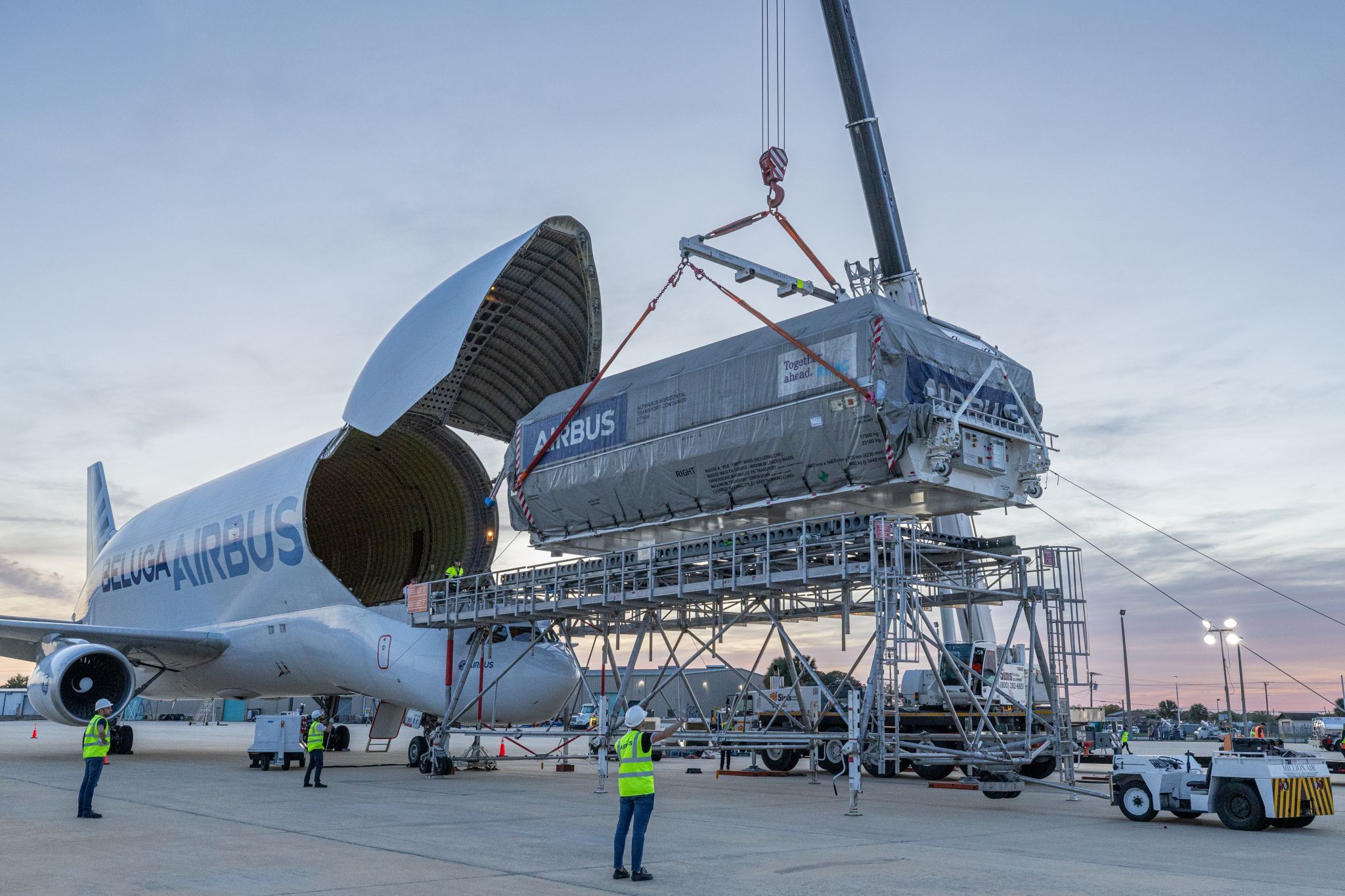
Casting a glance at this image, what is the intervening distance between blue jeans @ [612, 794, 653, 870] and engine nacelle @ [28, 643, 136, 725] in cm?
1803

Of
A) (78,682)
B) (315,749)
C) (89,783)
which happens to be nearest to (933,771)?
(315,749)

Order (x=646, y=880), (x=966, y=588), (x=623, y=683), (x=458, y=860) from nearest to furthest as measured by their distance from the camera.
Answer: (x=646, y=880) < (x=458, y=860) < (x=966, y=588) < (x=623, y=683)

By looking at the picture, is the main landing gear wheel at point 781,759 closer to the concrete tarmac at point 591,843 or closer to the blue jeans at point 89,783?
the concrete tarmac at point 591,843

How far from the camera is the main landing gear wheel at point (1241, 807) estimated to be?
45.9 ft

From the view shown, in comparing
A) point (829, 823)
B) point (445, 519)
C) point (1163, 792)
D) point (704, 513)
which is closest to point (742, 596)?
point (704, 513)

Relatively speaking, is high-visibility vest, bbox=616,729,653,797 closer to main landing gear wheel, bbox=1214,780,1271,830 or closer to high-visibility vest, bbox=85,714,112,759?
high-visibility vest, bbox=85,714,112,759

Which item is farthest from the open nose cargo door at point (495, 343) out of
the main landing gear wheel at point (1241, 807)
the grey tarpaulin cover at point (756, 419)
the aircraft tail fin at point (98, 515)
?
the aircraft tail fin at point (98, 515)

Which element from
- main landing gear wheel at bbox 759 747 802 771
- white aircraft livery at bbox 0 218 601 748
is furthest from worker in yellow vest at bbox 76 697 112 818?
main landing gear wheel at bbox 759 747 802 771

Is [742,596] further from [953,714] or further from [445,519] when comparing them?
[445,519]

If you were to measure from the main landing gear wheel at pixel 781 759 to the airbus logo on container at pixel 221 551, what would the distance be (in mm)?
12319

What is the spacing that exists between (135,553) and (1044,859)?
31365 millimetres

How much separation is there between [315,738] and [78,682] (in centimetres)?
921

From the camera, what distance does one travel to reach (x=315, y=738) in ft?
63.3

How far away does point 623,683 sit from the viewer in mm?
19750
